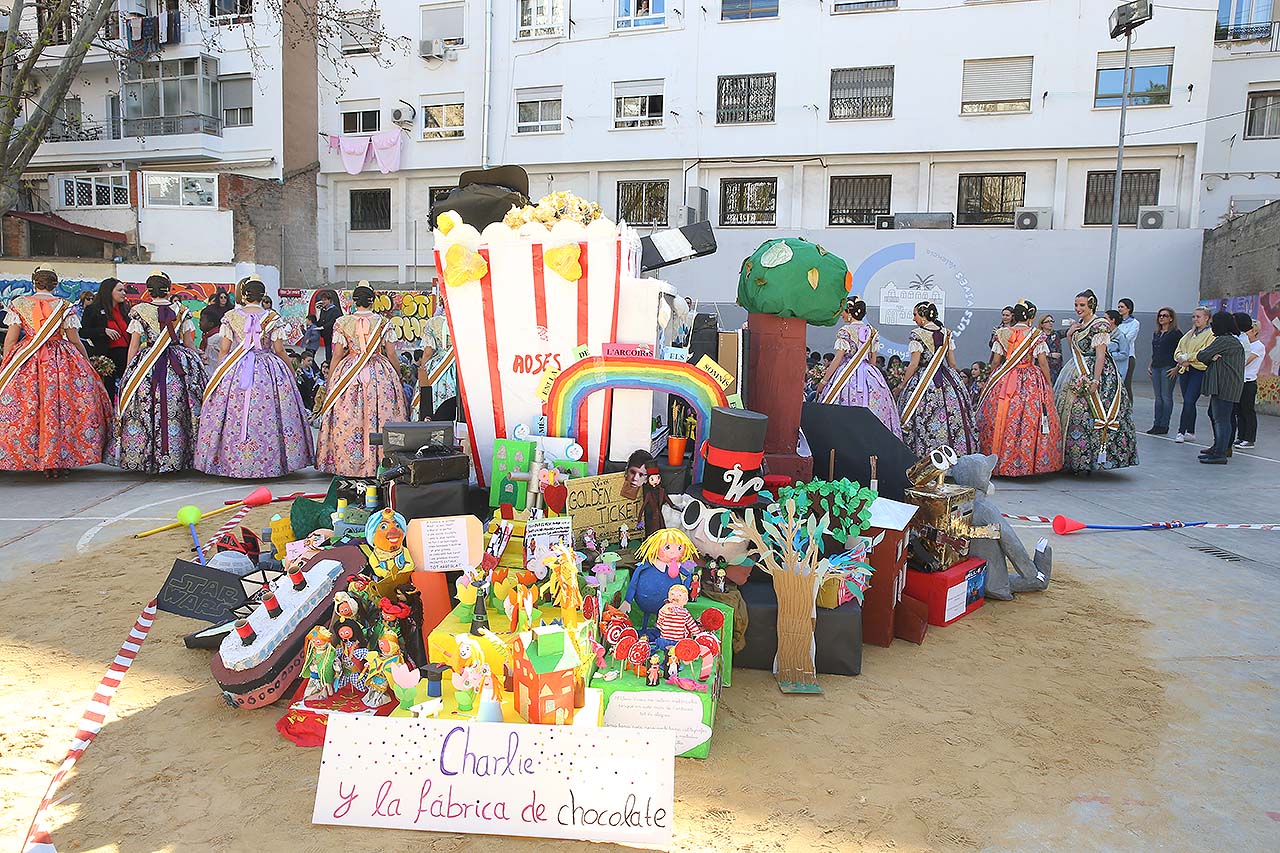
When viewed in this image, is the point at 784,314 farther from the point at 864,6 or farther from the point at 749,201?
the point at 864,6

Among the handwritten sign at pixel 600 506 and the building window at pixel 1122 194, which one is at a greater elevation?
the building window at pixel 1122 194

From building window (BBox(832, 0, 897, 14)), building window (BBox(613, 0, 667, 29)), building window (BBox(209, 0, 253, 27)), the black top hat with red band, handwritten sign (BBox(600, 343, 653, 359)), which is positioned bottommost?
the black top hat with red band

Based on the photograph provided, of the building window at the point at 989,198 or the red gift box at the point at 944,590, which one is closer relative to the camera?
the red gift box at the point at 944,590

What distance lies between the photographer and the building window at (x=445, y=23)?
21469mm

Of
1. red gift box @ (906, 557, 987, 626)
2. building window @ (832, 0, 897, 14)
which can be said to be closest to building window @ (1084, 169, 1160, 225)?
building window @ (832, 0, 897, 14)

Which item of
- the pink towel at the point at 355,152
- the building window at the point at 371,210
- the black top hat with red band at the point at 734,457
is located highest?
the pink towel at the point at 355,152

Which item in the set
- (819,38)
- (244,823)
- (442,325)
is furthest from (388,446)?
(819,38)

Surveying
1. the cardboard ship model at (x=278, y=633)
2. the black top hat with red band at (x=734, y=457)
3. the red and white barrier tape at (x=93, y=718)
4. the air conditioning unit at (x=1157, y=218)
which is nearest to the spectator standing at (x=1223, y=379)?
the black top hat with red band at (x=734, y=457)

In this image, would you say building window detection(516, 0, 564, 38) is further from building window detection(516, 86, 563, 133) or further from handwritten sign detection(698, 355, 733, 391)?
handwritten sign detection(698, 355, 733, 391)

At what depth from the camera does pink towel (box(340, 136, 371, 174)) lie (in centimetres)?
2230

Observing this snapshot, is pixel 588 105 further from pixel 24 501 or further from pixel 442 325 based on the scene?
pixel 24 501

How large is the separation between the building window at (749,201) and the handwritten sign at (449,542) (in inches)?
704

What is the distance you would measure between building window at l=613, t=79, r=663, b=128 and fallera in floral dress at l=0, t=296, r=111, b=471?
15714 mm

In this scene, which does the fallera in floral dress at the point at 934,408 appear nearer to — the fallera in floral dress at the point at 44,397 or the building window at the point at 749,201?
the fallera in floral dress at the point at 44,397
